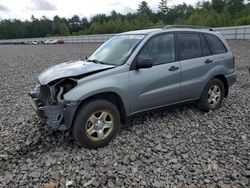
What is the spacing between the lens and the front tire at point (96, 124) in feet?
13.4

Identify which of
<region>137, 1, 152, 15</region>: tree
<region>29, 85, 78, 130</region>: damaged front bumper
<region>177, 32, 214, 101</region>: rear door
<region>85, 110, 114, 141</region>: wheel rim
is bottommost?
<region>85, 110, 114, 141</region>: wheel rim

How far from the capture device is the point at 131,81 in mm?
4516

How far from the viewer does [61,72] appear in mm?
4402

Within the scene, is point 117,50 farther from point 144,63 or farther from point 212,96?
point 212,96

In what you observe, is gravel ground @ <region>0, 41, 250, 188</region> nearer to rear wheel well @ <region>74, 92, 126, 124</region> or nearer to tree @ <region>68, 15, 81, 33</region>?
rear wheel well @ <region>74, 92, 126, 124</region>

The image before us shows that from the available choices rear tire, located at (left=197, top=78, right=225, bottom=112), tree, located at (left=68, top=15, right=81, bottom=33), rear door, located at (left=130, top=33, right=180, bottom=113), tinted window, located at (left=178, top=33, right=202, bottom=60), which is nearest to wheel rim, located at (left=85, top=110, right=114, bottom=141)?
rear door, located at (left=130, top=33, right=180, bottom=113)

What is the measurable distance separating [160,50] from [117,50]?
0.80 m

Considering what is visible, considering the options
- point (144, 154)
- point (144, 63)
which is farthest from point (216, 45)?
point (144, 154)

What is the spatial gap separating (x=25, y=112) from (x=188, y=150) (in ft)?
12.5

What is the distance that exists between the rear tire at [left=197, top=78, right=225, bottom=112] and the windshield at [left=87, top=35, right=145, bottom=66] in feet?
6.22

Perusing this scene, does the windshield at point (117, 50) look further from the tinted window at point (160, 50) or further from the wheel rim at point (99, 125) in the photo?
the wheel rim at point (99, 125)

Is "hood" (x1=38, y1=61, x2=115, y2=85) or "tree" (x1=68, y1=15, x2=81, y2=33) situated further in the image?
"tree" (x1=68, y1=15, x2=81, y2=33)

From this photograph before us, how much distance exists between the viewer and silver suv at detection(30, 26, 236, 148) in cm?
410

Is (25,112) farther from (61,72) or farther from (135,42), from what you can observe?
(135,42)
